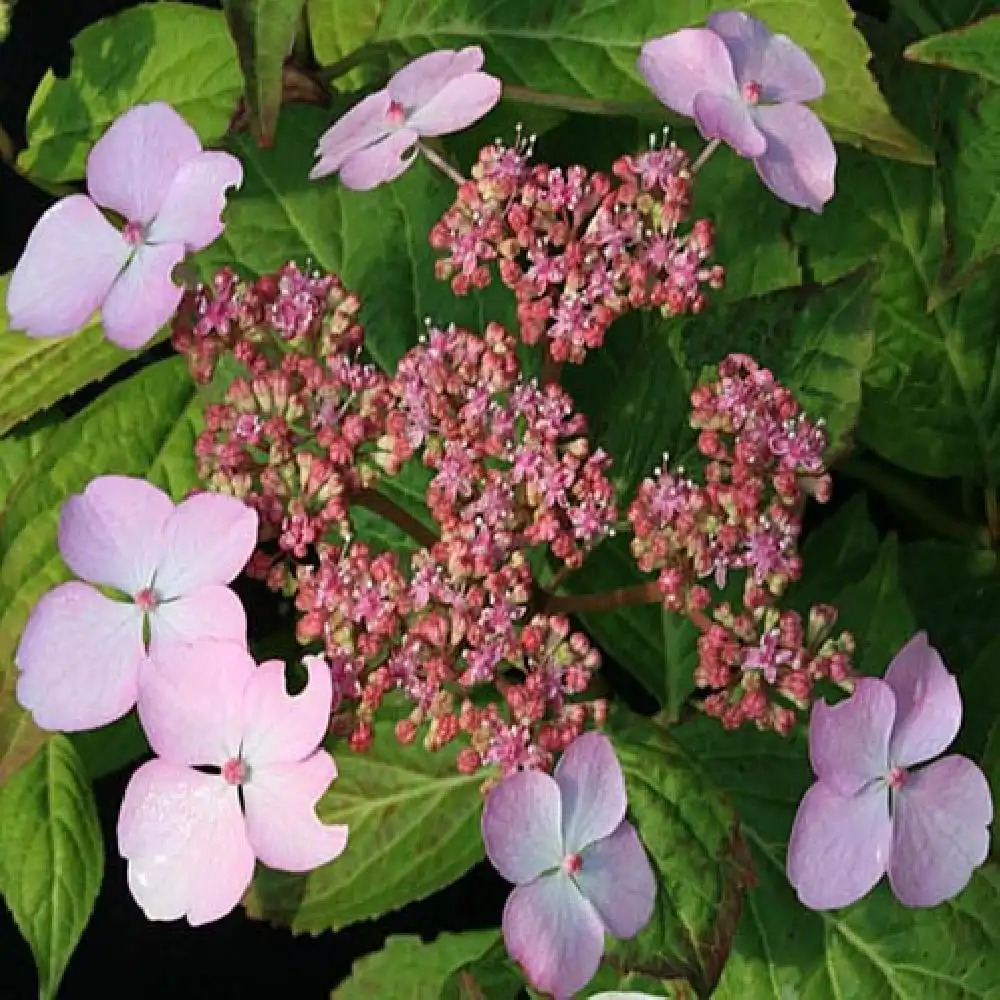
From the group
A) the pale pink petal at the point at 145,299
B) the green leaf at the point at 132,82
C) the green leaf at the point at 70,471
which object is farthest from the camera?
the green leaf at the point at 132,82

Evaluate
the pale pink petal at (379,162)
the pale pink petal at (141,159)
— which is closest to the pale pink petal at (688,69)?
the pale pink petal at (379,162)

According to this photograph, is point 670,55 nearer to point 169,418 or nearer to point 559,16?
point 559,16

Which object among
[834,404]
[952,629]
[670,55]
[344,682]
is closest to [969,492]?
[952,629]

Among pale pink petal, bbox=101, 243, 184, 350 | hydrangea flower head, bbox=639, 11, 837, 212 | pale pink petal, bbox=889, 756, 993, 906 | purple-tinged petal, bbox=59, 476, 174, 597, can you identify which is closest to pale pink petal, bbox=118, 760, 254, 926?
purple-tinged petal, bbox=59, 476, 174, 597

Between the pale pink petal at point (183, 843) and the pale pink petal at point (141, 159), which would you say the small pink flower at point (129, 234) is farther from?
the pale pink petal at point (183, 843)

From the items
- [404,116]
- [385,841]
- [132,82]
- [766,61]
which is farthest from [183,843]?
[132,82]
